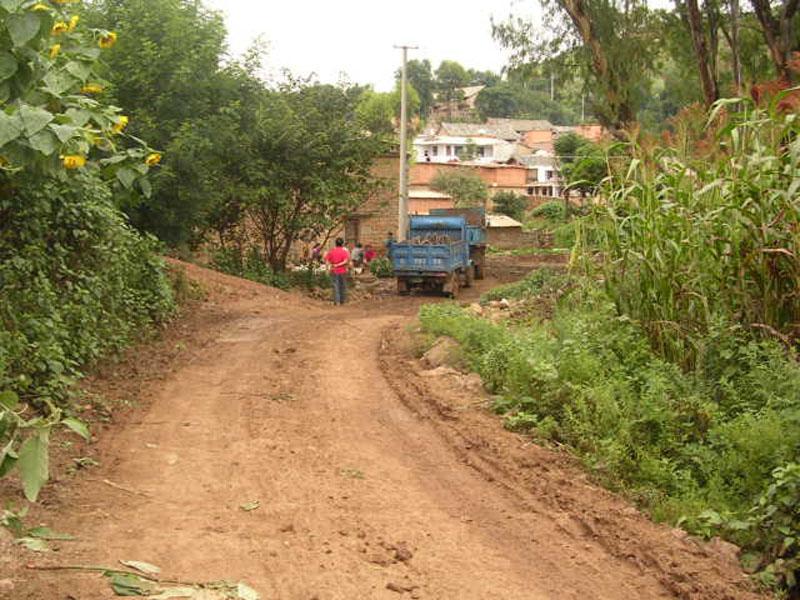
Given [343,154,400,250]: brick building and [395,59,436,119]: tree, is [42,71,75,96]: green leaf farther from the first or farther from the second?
[395,59,436,119]: tree

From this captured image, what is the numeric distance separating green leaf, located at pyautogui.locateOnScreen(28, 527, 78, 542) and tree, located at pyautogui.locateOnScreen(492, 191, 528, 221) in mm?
52669

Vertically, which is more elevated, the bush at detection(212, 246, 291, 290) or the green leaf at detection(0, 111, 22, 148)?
the green leaf at detection(0, 111, 22, 148)

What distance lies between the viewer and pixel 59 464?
695cm

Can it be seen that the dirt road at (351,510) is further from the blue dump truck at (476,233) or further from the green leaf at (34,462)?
the blue dump truck at (476,233)

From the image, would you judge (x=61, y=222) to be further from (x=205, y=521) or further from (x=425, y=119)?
(x=425, y=119)

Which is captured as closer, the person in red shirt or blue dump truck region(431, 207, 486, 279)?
the person in red shirt

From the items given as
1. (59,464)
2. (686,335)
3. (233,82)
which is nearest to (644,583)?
(686,335)

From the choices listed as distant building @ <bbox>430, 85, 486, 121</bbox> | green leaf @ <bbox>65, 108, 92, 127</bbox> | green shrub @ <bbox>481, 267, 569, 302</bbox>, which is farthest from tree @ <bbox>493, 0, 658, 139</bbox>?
distant building @ <bbox>430, 85, 486, 121</bbox>

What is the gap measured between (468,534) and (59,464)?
10.5 ft

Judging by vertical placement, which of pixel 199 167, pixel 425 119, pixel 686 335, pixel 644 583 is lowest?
pixel 644 583

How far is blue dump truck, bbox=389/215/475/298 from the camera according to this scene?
24125 millimetres

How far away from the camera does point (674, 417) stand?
24.8 feet

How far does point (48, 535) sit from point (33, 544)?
0.22 m

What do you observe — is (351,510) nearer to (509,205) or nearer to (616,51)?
(616,51)
